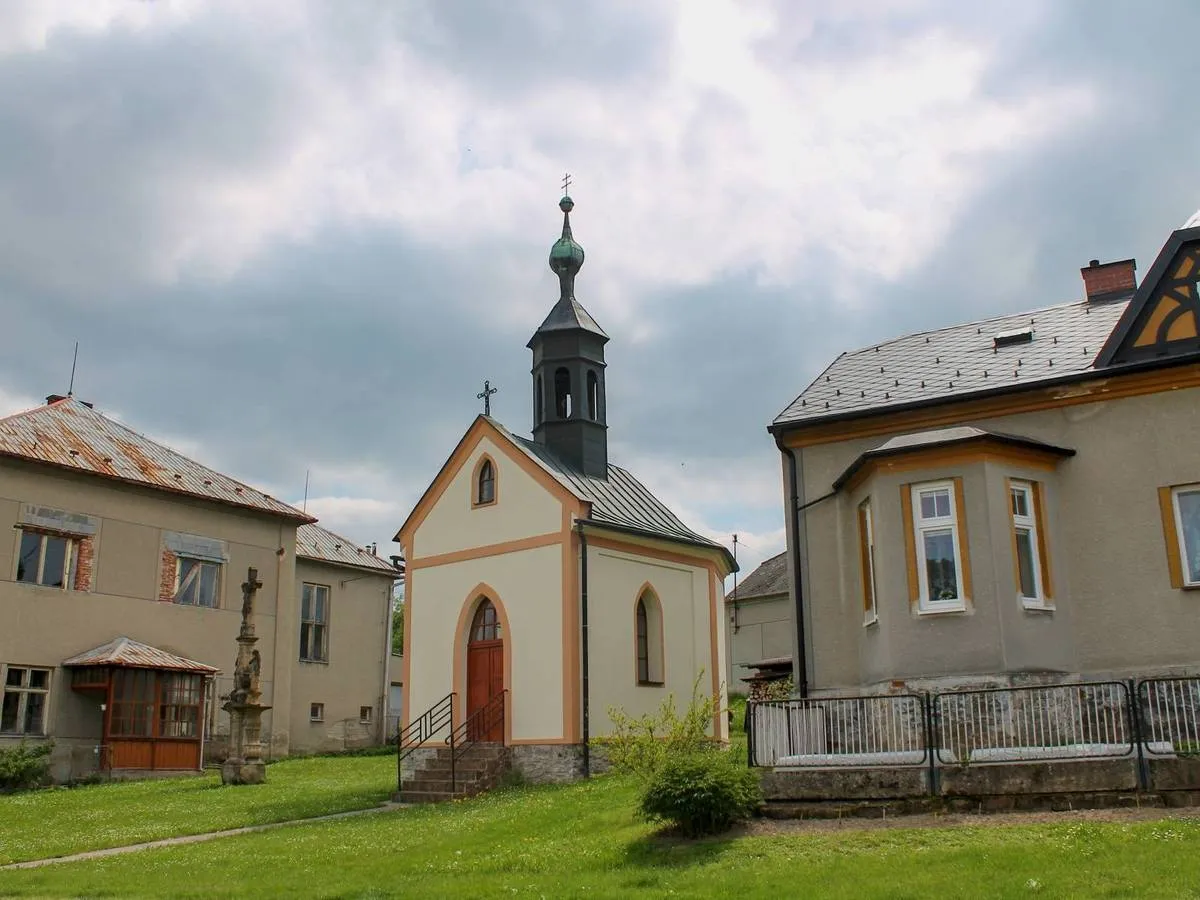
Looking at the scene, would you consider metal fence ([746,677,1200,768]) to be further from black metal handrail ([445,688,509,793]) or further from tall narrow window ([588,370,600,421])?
tall narrow window ([588,370,600,421])

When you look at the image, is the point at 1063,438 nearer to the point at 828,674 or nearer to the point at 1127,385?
the point at 1127,385

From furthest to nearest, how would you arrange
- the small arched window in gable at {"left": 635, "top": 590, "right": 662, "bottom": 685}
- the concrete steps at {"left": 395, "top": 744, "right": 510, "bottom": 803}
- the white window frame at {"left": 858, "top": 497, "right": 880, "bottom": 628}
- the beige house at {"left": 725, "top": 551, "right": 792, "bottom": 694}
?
the beige house at {"left": 725, "top": 551, "right": 792, "bottom": 694} < the small arched window in gable at {"left": 635, "top": 590, "right": 662, "bottom": 685} < the concrete steps at {"left": 395, "top": 744, "right": 510, "bottom": 803} < the white window frame at {"left": 858, "top": 497, "right": 880, "bottom": 628}

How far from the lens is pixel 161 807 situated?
21.8m

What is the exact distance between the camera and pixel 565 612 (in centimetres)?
2361

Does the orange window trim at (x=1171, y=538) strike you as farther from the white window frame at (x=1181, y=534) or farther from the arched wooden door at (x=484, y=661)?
the arched wooden door at (x=484, y=661)

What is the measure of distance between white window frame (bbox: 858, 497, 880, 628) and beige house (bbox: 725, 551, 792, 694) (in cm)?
3339

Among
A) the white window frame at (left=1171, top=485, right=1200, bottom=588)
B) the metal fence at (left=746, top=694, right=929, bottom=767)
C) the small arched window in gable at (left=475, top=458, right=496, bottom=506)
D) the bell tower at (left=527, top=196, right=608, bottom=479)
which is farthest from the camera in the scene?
the bell tower at (left=527, top=196, right=608, bottom=479)

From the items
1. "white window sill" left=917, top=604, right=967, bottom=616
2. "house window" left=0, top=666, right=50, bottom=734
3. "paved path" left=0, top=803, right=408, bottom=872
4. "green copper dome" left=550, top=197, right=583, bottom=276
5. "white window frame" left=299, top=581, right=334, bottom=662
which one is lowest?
"paved path" left=0, top=803, right=408, bottom=872

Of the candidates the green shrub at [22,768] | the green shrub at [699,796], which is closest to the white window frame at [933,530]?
the green shrub at [699,796]

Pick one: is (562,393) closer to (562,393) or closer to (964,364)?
(562,393)

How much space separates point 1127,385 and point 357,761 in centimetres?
2489

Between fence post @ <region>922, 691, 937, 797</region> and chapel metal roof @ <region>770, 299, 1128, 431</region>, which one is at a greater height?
chapel metal roof @ <region>770, 299, 1128, 431</region>

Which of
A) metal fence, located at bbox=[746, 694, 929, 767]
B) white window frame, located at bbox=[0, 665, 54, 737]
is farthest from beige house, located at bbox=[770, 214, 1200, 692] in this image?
white window frame, located at bbox=[0, 665, 54, 737]

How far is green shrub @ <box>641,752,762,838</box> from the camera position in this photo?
12656 mm
